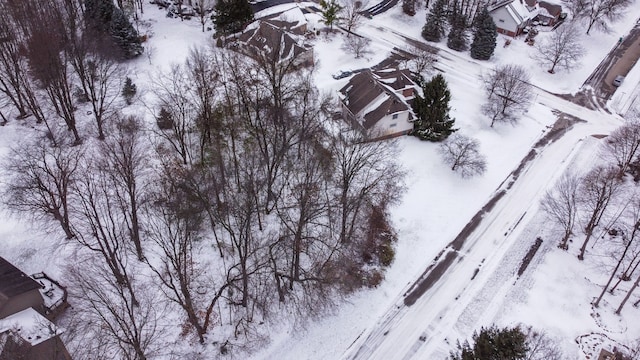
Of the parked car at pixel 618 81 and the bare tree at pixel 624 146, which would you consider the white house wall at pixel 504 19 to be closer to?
the parked car at pixel 618 81

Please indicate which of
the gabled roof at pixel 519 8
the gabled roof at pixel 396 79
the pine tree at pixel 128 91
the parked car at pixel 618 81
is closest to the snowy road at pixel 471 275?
the parked car at pixel 618 81

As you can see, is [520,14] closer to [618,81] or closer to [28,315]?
[618,81]

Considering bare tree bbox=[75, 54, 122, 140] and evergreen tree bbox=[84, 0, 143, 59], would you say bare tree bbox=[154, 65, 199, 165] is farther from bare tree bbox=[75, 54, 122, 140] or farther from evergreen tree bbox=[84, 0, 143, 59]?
evergreen tree bbox=[84, 0, 143, 59]

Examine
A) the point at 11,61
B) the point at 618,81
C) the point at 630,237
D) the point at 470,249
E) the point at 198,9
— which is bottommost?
the point at 470,249

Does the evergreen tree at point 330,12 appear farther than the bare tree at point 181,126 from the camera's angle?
Yes

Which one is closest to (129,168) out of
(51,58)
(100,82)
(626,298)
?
(51,58)

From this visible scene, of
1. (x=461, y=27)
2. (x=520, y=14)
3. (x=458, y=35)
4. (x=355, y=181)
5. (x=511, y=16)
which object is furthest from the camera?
(x=520, y=14)

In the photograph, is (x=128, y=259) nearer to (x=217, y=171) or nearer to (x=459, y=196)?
(x=217, y=171)
